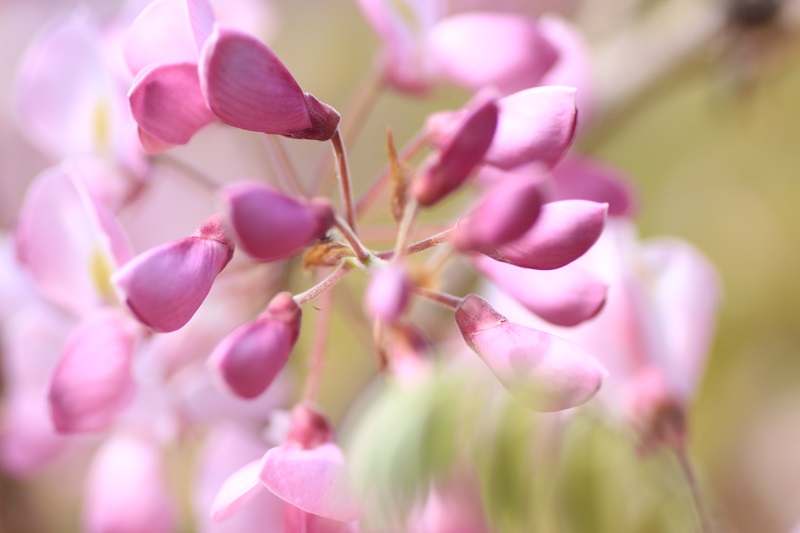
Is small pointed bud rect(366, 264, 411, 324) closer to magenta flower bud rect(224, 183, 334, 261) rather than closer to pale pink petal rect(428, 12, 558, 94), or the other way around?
magenta flower bud rect(224, 183, 334, 261)

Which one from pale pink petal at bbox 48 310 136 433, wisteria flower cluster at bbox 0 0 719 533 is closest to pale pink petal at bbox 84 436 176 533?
wisteria flower cluster at bbox 0 0 719 533

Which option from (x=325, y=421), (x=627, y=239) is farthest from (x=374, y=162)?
(x=325, y=421)

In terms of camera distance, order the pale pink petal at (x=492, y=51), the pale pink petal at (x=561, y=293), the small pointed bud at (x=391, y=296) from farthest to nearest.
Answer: the pale pink petal at (x=492, y=51) < the pale pink petal at (x=561, y=293) < the small pointed bud at (x=391, y=296)

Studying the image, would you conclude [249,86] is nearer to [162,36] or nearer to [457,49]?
[162,36]

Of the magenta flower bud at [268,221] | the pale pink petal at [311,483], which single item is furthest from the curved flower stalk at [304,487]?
the magenta flower bud at [268,221]

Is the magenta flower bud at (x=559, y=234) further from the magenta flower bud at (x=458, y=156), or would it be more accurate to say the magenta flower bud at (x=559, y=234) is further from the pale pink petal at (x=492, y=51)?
the pale pink petal at (x=492, y=51)

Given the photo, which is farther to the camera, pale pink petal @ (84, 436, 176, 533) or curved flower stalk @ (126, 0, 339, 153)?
pale pink petal @ (84, 436, 176, 533)

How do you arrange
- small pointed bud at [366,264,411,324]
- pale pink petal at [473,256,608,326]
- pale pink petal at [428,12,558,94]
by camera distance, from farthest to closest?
pale pink petal at [428,12,558,94] → pale pink petal at [473,256,608,326] → small pointed bud at [366,264,411,324]
